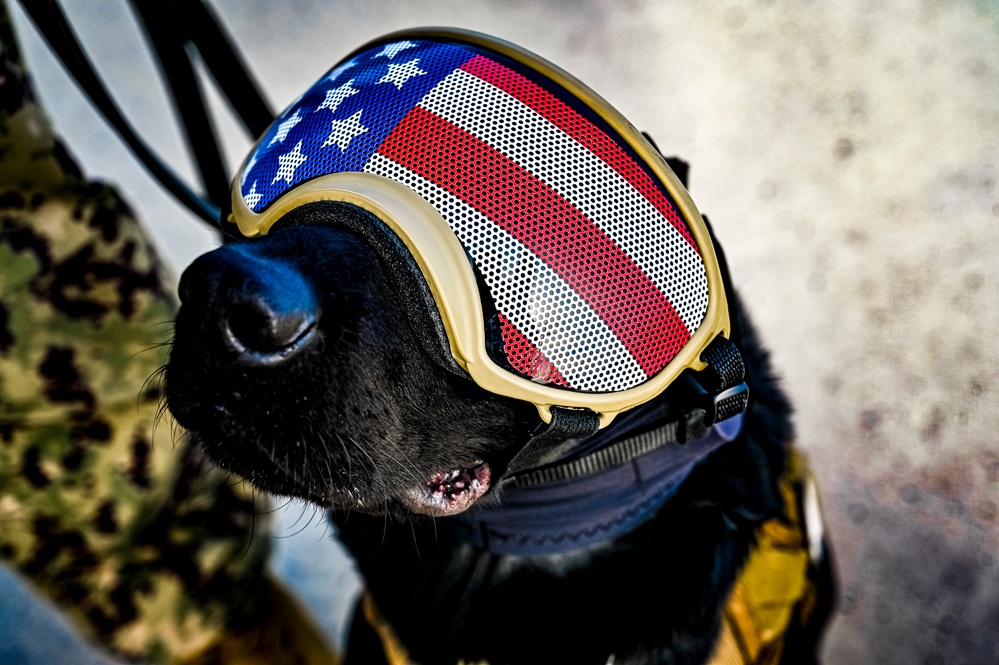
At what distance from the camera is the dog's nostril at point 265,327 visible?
680mm

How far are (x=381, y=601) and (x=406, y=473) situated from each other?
45cm

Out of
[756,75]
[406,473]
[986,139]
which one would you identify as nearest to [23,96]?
[406,473]

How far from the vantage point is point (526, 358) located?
0.74 metres

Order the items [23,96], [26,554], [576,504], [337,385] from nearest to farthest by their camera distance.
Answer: [337,385] → [576,504] → [23,96] → [26,554]

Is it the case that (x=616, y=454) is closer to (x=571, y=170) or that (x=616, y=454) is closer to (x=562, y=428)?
(x=562, y=428)

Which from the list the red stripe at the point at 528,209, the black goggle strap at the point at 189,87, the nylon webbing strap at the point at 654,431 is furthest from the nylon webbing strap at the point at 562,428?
the black goggle strap at the point at 189,87

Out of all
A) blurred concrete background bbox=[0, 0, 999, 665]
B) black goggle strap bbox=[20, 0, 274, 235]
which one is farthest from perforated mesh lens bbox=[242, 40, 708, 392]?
blurred concrete background bbox=[0, 0, 999, 665]

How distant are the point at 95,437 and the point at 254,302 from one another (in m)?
0.82

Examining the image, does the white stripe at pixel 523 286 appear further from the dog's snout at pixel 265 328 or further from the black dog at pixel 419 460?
the dog's snout at pixel 265 328

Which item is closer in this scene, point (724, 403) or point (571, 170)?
point (571, 170)

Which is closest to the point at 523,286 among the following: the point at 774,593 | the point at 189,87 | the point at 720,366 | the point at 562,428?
the point at 562,428

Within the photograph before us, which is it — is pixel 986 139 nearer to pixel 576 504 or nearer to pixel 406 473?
pixel 576 504

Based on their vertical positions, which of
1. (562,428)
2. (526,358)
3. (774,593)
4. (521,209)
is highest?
(521,209)

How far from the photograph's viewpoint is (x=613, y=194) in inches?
29.7
